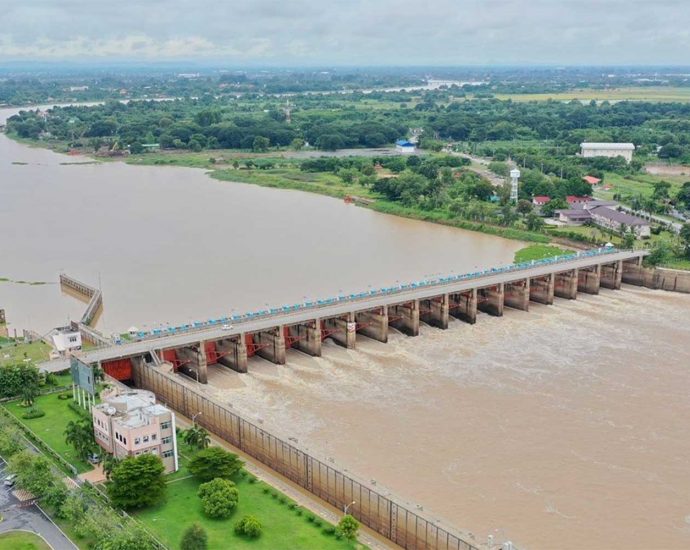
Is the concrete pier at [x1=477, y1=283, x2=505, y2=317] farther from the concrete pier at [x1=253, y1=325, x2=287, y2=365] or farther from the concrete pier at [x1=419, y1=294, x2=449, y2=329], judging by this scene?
the concrete pier at [x1=253, y1=325, x2=287, y2=365]

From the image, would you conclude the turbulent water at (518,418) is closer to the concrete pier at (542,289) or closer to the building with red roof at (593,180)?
the concrete pier at (542,289)

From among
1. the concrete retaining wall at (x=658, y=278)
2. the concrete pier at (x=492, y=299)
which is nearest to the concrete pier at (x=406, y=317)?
the concrete pier at (x=492, y=299)

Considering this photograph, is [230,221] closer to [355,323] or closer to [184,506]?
[355,323]

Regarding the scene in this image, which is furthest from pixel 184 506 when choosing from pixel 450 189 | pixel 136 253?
pixel 450 189

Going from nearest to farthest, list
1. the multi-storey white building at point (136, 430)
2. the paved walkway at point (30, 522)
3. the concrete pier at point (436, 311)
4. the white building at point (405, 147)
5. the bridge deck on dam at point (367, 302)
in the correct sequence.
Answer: the paved walkway at point (30, 522) → the multi-storey white building at point (136, 430) → the bridge deck on dam at point (367, 302) → the concrete pier at point (436, 311) → the white building at point (405, 147)

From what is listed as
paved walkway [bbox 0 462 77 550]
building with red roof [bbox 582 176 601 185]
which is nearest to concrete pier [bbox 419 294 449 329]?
paved walkway [bbox 0 462 77 550]
